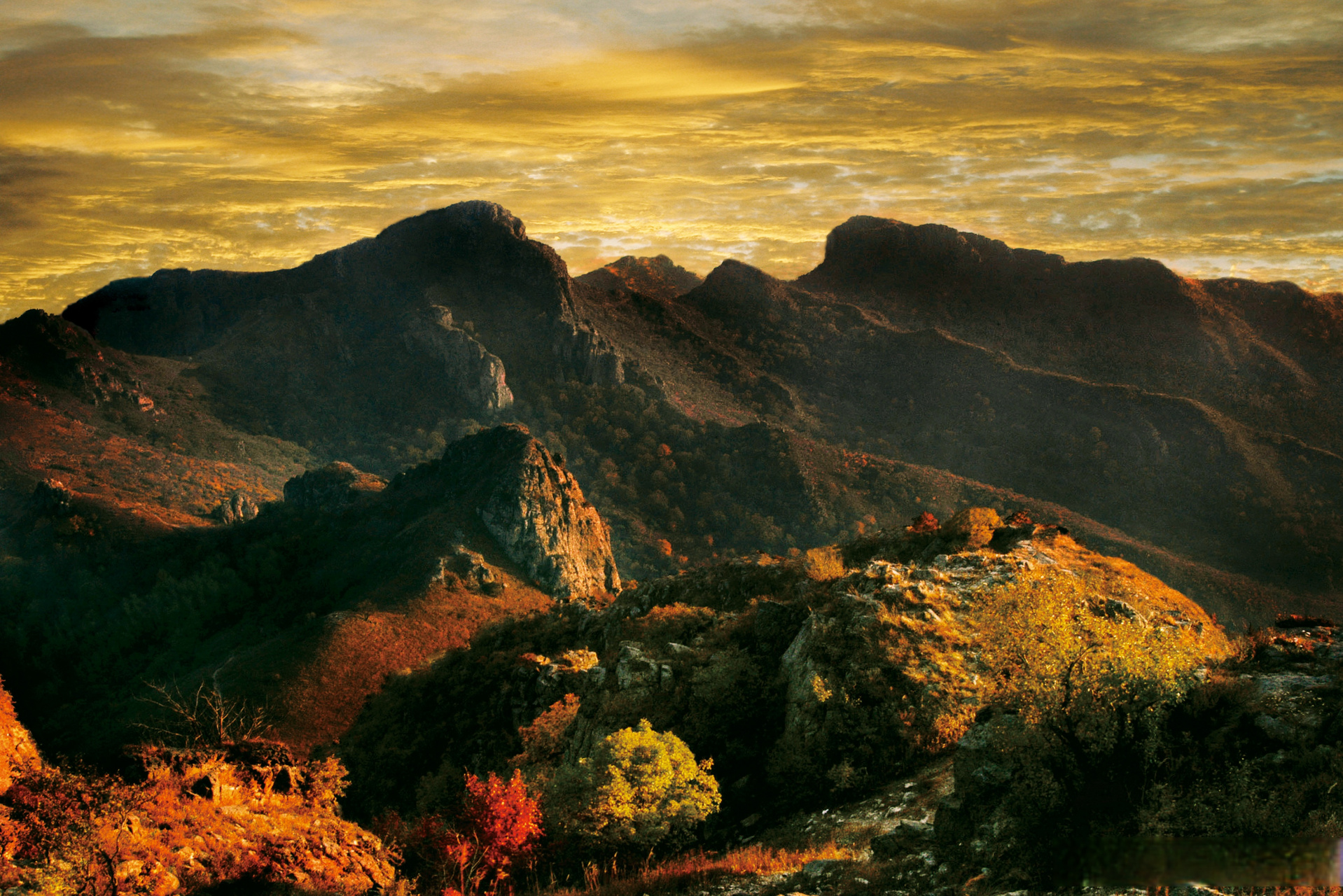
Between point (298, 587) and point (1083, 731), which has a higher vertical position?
point (1083, 731)

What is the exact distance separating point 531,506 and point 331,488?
45338 millimetres

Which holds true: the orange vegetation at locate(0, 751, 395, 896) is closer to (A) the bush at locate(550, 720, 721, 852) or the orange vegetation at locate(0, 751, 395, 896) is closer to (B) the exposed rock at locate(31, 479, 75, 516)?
(A) the bush at locate(550, 720, 721, 852)

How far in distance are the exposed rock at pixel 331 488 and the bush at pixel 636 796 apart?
4857 inches

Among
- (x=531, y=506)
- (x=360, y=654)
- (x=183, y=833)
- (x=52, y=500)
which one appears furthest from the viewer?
(x=52, y=500)

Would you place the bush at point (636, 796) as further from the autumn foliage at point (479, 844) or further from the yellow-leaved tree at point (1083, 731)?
the yellow-leaved tree at point (1083, 731)

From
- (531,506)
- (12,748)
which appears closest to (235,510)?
(531,506)

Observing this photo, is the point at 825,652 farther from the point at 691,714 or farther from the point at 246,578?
the point at 246,578

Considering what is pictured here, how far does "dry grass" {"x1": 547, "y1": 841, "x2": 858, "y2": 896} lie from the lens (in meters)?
18.8

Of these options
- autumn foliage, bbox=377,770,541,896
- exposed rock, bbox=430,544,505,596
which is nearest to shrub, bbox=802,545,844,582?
autumn foliage, bbox=377,770,541,896

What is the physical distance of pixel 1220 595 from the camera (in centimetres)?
16362

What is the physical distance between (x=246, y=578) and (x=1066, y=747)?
125 m

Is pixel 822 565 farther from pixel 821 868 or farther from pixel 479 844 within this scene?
pixel 821 868

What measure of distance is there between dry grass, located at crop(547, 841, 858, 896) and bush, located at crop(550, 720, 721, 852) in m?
1.01

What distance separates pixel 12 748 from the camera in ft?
184
